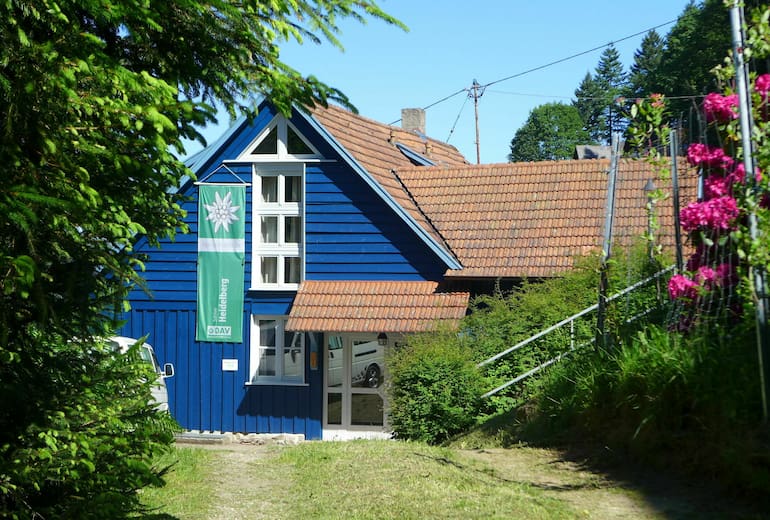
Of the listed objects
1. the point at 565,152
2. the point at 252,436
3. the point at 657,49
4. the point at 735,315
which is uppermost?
the point at 657,49

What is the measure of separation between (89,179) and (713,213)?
477 cm

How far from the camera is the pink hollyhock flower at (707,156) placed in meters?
8.16

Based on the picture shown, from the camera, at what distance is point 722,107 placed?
7988mm

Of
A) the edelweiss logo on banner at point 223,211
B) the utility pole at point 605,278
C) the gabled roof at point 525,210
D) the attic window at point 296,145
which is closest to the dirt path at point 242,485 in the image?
the utility pole at point 605,278

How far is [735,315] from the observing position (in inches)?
300

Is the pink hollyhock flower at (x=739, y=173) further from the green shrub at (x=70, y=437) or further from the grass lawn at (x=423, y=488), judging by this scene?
the green shrub at (x=70, y=437)

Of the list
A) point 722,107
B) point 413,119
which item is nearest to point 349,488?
point 722,107

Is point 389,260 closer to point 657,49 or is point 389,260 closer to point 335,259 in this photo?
point 335,259

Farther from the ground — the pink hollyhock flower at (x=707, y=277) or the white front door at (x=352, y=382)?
the pink hollyhock flower at (x=707, y=277)

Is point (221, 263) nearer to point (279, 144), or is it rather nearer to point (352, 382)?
point (279, 144)

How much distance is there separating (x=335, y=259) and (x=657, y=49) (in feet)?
323

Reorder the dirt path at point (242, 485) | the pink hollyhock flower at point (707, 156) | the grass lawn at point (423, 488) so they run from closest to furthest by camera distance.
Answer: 1. the grass lawn at point (423, 488)
2. the pink hollyhock flower at point (707, 156)
3. the dirt path at point (242, 485)

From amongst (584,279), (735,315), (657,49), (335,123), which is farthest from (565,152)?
(735,315)

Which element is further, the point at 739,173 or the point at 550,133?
the point at 550,133
